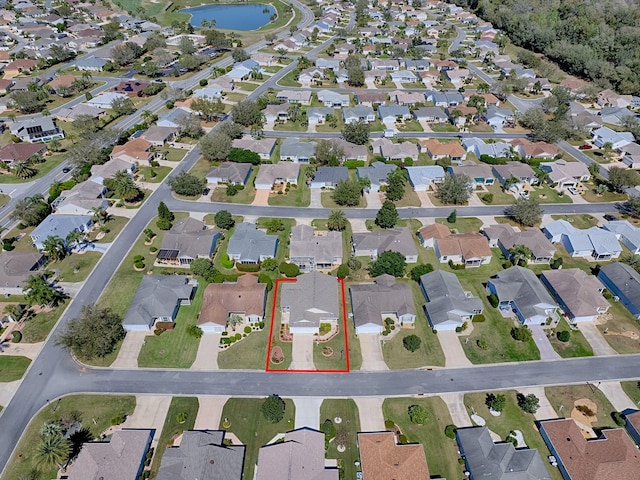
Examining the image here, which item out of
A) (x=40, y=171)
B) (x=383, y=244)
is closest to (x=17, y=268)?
(x=40, y=171)

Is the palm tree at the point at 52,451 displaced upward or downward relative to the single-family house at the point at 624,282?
downward

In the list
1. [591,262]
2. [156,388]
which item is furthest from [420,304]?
[156,388]

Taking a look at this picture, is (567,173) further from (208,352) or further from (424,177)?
(208,352)

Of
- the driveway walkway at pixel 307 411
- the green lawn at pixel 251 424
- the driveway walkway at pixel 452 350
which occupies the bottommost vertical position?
the green lawn at pixel 251 424

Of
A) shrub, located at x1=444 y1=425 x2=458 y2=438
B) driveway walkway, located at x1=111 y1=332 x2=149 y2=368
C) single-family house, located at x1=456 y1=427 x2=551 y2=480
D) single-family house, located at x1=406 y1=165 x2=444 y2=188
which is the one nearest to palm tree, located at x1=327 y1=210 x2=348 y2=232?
single-family house, located at x1=406 y1=165 x2=444 y2=188

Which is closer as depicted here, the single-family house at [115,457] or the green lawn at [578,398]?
the single-family house at [115,457]

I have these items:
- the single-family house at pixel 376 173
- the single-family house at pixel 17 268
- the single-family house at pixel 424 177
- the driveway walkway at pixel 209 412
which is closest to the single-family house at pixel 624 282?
the single-family house at pixel 424 177

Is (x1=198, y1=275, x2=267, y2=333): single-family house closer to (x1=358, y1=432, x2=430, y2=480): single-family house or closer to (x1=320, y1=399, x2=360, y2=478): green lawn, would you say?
(x1=320, y1=399, x2=360, y2=478): green lawn

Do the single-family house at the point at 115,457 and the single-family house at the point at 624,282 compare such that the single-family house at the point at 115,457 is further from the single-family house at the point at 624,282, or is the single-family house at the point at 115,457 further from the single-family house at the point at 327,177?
the single-family house at the point at 624,282
